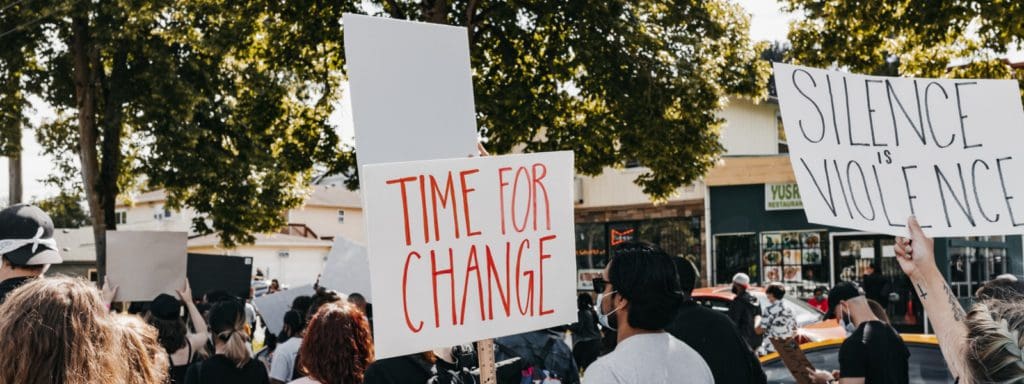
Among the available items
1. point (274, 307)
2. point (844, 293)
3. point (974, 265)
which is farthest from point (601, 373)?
point (974, 265)

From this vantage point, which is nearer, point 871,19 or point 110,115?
point 871,19

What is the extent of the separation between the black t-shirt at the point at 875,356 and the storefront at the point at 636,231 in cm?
2030

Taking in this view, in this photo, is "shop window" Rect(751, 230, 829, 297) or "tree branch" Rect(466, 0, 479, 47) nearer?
"tree branch" Rect(466, 0, 479, 47)

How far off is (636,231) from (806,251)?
5473 millimetres

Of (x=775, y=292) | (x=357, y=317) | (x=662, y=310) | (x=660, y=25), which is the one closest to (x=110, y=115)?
(x=660, y=25)

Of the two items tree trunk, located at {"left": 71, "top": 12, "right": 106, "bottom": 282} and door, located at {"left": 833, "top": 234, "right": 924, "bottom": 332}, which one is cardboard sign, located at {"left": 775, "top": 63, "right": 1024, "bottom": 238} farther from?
tree trunk, located at {"left": 71, "top": 12, "right": 106, "bottom": 282}

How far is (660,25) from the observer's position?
1570 cm

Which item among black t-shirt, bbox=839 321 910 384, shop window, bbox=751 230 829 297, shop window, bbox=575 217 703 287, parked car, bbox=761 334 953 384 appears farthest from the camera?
shop window, bbox=575 217 703 287

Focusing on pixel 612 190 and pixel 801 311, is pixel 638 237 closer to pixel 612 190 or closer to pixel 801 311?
pixel 612 190

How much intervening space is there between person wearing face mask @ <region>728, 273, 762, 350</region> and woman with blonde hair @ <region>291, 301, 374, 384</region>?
8.19m

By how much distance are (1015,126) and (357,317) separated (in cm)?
286

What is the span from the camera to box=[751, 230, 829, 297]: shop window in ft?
76.9

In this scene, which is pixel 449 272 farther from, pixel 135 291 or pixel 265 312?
pixel 265 312

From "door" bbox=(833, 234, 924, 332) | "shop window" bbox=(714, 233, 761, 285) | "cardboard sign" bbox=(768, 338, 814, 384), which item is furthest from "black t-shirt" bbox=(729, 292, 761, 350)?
"shop window" bbox=(714, 233, 761, 285)
